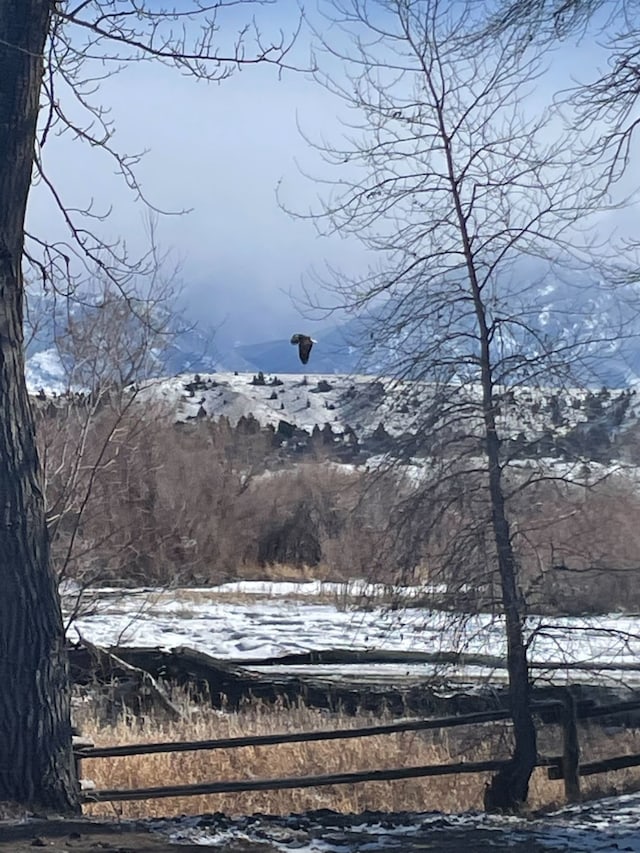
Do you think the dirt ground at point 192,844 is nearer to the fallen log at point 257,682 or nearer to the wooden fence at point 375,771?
the wooden fence at point 375,771

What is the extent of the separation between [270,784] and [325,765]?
258cm

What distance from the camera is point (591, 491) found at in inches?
333

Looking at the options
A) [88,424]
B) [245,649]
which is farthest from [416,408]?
[245,649]

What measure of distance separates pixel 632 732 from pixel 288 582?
2173 centimetres

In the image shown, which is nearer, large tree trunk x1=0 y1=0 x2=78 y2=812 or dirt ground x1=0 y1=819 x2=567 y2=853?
dirt ground x1=0 y1=819 x2=567 y2=853

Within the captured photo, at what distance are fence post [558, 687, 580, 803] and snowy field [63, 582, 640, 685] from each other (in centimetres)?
29

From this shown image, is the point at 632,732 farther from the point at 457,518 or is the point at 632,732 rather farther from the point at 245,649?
the point at 245,649

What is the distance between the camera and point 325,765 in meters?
10.8

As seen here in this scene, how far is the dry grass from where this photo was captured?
9211 millimetres

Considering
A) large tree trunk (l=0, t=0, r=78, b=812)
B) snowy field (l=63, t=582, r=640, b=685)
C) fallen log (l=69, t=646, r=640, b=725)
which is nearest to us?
large tree trunk (l=0, t=0, r=78, b=812)

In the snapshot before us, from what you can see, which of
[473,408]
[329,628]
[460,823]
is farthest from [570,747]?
[329,628]

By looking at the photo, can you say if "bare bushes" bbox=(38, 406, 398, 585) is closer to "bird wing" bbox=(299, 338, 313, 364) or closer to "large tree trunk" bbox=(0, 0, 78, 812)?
"bird wing" bbox=(299, 338, 313, 364)

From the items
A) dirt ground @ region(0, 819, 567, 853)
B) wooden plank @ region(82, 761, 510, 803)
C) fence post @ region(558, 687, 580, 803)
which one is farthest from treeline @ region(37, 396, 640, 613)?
dirt ground @ region(0, 819, 567, 853)

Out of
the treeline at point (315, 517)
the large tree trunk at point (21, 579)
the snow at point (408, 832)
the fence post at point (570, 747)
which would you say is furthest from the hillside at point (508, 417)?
the large tree trunk at point (21, 579)
